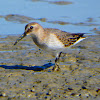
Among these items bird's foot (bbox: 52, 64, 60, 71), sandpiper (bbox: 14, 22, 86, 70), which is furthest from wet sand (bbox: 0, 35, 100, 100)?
sandpiper (bbox: 14, 22, 86, 70)

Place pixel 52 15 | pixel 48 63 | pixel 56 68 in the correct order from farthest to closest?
pixel 52 15
pixel 48 63
pixel 56 68

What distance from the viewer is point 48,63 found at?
8680 millimetres

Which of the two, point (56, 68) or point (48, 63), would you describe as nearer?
point (56, 68)

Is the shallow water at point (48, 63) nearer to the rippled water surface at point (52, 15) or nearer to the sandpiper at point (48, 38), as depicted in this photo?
the rippled water surface at point (52, 15)


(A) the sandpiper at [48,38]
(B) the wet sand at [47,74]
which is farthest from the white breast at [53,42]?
(B) the wet sand at [47,74]

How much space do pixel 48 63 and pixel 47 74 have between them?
1.13 meters

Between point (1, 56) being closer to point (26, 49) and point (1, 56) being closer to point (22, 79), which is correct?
point (26, 49)

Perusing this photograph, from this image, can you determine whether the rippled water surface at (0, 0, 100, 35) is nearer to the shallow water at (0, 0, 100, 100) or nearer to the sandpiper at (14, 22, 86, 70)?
the shallow water at (0, 0, 100, 100)

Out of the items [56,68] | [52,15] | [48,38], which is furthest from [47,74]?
[52,15]

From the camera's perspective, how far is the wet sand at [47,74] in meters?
6.11

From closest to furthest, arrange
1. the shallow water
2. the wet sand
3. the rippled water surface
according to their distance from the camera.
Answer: the wet sand → the shallow water → the rippled water surface

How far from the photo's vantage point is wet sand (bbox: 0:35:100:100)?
6.11m

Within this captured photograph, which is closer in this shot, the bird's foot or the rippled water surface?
the bird's foot

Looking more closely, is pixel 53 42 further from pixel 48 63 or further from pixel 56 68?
pixel 48 63
